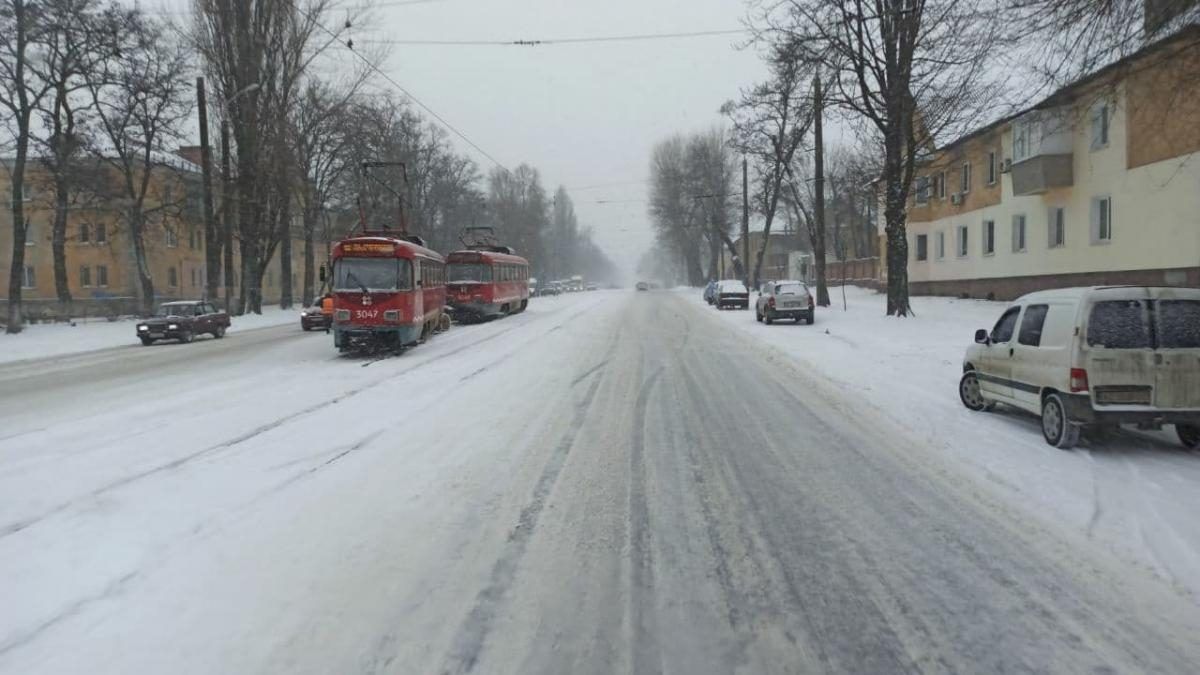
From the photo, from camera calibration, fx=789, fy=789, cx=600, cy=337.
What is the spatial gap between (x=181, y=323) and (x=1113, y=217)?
3026 centimetres

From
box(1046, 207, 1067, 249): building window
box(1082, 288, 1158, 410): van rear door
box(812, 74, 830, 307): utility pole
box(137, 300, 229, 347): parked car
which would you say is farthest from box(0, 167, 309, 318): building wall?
box(1082, 288, 1158, 410): van rear door

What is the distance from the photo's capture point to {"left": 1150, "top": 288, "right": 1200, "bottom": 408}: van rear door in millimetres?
7566

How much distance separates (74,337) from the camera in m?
28.5

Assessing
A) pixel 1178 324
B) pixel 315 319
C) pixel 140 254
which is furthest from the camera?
pixel 140 254

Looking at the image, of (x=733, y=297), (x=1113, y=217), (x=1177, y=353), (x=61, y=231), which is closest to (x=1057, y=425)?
(x=1177, y=353)

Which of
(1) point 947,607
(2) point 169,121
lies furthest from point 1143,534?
(2) point 169,121

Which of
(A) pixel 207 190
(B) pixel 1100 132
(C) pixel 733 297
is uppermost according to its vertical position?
(B) pixel 1100 132

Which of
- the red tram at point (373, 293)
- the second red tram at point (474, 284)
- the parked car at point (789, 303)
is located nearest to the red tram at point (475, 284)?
the second red tram at point (474, 284)

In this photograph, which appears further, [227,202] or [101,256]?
[101,256]

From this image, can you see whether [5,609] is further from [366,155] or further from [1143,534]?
[366,155]

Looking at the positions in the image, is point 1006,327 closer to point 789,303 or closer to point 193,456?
point 193,456

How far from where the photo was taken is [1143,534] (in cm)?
541

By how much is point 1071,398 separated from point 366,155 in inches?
1628

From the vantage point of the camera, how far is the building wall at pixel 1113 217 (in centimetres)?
2155
